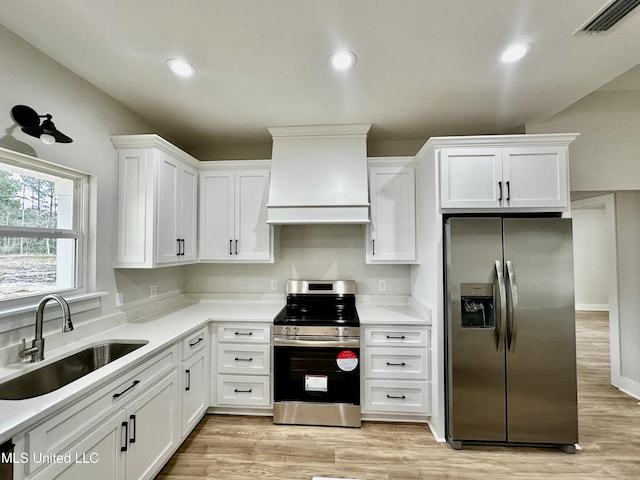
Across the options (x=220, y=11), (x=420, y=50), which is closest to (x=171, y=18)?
(x=220, y=11)

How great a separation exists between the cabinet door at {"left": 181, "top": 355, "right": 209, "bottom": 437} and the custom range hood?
1.38 metres

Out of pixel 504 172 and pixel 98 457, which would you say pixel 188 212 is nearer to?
pixel 98 457

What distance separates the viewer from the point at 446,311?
2.31 metres

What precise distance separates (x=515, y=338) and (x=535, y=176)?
1267 millimetres

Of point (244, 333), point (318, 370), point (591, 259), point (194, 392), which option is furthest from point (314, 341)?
point (591, 259)

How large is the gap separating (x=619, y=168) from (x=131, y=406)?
4.37 metres

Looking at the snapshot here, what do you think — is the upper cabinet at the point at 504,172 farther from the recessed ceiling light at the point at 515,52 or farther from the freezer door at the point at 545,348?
the recessed ceiling light at the point at 515,52

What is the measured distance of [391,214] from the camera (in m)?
2.88

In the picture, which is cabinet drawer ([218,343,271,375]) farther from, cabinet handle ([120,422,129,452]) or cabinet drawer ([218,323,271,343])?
cabinet handle ([120,422,129,452])

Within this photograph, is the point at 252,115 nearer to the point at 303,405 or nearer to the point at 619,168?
the point at 303,405

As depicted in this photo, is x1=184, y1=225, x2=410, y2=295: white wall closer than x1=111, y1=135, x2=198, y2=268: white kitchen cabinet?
No

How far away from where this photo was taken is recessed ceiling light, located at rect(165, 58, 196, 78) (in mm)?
1869

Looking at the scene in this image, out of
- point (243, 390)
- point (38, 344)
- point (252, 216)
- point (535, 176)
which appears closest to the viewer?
point (38, 344)

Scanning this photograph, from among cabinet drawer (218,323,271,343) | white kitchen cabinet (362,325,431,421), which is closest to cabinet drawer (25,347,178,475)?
cabinet drawer (218,323,271,343)
